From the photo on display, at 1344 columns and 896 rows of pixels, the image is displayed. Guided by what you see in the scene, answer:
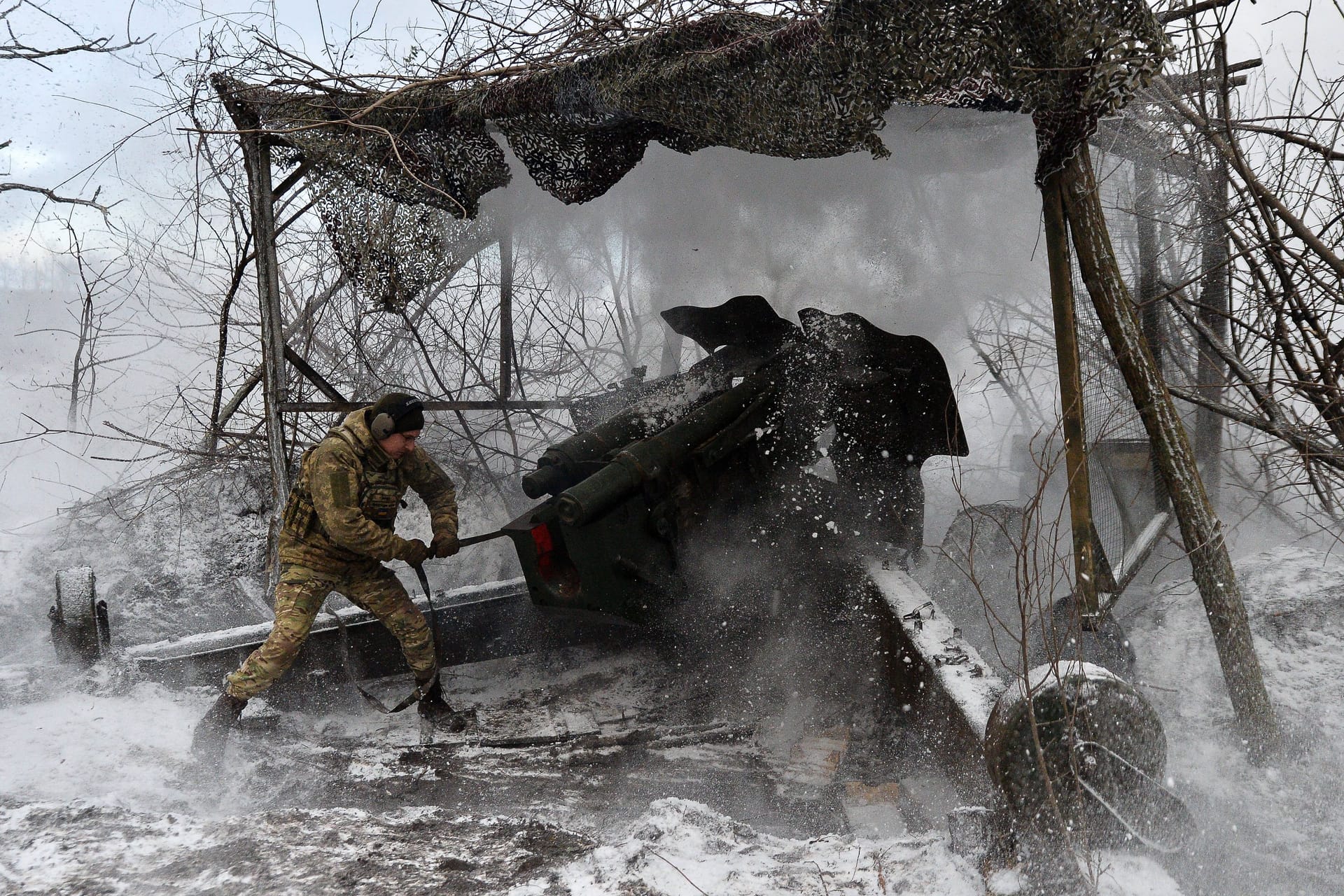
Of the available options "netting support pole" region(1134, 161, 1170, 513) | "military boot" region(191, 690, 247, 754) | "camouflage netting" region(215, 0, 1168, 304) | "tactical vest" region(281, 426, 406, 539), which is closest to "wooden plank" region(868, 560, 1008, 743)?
"netting support pole" region(1134, 161, 1170, 513)

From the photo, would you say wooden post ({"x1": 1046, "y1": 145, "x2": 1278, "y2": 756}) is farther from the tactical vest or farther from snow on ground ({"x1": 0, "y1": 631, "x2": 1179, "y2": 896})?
the tactical vest

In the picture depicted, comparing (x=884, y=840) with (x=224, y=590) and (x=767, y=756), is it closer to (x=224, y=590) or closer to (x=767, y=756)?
(x=767, y=756)

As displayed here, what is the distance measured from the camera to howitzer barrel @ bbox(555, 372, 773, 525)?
13.3ft

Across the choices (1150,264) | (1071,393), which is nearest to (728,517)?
(1071,393)

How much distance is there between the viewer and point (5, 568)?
707cm

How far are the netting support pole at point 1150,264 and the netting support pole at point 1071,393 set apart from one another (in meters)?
1.79

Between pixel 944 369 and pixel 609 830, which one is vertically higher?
pixel 944 369

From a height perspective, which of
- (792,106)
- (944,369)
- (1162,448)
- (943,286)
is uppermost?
(792,106)

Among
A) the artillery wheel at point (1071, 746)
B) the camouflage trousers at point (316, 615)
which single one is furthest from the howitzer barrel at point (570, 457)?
the artillery wheel at point (1071, 746)

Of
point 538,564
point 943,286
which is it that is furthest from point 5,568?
point 943,286

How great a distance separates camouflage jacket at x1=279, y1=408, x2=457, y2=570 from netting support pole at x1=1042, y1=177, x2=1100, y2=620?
3046mm

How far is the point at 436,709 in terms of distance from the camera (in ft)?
15.1

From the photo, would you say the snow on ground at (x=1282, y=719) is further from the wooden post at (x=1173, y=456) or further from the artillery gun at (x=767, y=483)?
the artillery gun at (x=767, y=483)

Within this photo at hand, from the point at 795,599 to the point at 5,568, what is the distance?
661 cm
